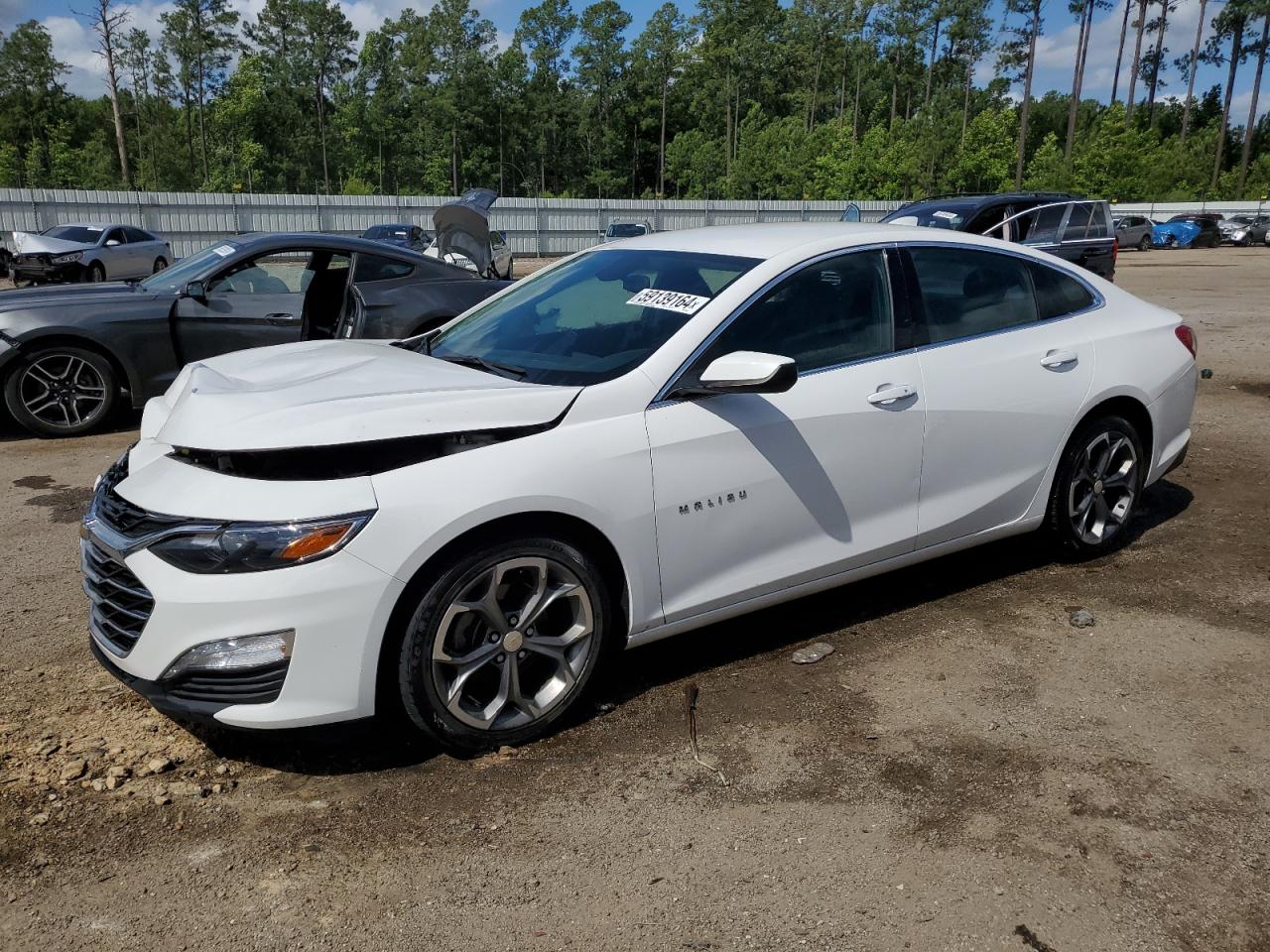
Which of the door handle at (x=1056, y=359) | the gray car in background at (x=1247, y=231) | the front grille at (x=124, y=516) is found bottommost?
the gray car in background at (x=1247, y=231)

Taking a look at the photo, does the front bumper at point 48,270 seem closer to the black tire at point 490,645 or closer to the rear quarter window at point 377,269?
A: the rear quarter window at point 377,269

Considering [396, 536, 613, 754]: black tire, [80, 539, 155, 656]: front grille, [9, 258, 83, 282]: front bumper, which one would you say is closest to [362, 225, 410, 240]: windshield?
[9, 258, 83, 282]: front bumper

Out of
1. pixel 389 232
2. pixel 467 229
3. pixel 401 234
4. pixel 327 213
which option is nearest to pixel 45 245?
pixel 389 232

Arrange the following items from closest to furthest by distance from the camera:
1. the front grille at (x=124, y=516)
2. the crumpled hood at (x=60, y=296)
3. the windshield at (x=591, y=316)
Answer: the front grille at (x=124, y=516), the windshield at (x=591, y=316), the crumpled hood at (x=60, y=296)

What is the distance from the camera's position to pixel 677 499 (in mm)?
3465

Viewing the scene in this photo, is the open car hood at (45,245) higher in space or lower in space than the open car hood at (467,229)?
lower

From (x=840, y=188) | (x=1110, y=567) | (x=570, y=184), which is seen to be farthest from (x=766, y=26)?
(x=1110, y=567)

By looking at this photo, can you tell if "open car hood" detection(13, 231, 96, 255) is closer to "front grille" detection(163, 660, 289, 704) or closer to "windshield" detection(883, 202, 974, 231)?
"windshield" detection(883, 202, 974, 231)

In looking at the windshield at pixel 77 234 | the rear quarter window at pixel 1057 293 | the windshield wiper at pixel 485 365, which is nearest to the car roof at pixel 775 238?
the rear quarter window at pixel 1057 293

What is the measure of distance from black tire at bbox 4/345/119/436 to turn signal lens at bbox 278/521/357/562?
18.7 feet

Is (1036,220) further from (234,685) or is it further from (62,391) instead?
(234,685)

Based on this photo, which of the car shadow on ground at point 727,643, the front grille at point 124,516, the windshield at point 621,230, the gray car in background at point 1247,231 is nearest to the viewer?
the front grille at point 124,516

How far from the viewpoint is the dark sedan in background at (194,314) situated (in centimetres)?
747

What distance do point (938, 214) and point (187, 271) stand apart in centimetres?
891
